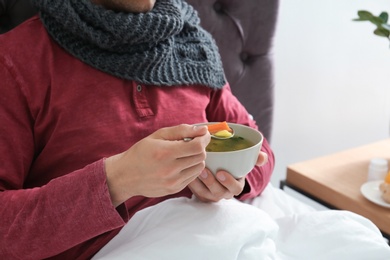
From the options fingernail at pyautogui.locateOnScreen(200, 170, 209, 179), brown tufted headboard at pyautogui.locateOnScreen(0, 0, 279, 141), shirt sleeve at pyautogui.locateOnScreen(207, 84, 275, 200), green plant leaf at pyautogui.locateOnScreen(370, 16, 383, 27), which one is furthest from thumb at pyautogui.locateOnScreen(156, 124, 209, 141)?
green plant leaf at pyautogui.locateOnScreen(370, 16, 383, 27)

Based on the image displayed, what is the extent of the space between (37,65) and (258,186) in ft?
1.57

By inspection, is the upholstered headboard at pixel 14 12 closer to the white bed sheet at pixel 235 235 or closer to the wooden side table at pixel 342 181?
the white bed sheet at pixel 235 235

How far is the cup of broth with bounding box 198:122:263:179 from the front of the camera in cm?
57

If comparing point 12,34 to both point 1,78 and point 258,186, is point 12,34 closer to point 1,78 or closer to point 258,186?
point 1,78

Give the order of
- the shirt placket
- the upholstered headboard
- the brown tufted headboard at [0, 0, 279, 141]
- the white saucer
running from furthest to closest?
the brown tufted headboard at [0, 0, 279, 141] < the white saucer < the upholstered headboard < the shirt placket

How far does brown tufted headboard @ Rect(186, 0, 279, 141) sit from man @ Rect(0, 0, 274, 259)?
30 centimetres

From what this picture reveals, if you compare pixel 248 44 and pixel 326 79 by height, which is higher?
pixel 248 44

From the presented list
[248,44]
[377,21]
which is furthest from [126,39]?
[377,21]

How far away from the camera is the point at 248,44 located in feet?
3.81

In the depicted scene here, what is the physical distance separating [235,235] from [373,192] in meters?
0.51

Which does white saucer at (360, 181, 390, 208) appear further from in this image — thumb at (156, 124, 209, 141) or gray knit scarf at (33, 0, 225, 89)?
thumb at (156, 124, 209, 141)

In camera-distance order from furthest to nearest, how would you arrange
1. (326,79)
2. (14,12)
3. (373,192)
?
(326,79) → (373,192) → (14,12)

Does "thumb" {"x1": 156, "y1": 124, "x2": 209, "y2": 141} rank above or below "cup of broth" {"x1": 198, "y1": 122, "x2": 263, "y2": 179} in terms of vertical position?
above

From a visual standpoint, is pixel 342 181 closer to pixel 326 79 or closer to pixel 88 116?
pixel 326 79
